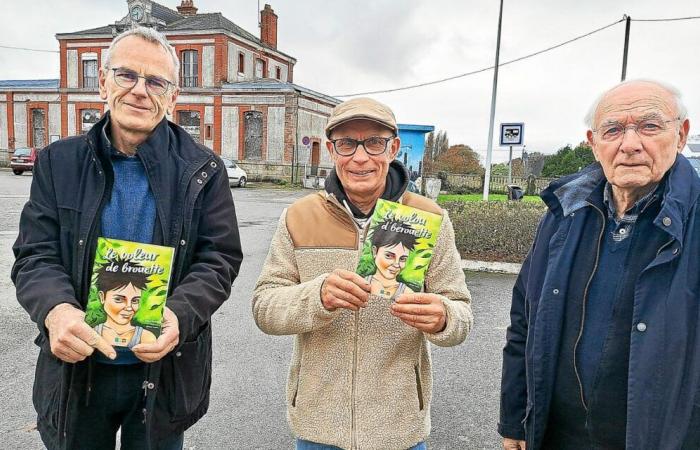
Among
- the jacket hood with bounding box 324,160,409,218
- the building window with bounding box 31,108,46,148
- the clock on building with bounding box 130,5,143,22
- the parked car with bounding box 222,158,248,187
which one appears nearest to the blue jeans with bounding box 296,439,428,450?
the jacket hood with bounding box 324,160,409,218

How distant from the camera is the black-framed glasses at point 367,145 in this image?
2.17 meters

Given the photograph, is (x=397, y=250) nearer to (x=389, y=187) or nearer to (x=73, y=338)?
(x=389, y=187)

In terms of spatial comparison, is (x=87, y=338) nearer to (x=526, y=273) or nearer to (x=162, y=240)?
(x=162, y=240)

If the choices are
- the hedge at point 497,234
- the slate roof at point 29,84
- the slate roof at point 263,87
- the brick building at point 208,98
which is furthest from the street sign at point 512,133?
the slate roof at point 29,84

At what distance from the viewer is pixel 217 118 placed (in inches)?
1455

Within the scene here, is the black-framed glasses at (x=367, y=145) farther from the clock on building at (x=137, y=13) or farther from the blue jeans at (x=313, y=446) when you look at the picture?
the clock on building at (x=137, y=13)

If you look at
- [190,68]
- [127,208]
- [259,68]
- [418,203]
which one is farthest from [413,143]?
[259,68]

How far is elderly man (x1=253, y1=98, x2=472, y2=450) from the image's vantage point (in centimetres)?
212

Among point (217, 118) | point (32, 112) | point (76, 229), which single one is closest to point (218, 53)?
point (217, 118)

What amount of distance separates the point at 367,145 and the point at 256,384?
3062 millimetres

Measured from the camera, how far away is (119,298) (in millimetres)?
1878

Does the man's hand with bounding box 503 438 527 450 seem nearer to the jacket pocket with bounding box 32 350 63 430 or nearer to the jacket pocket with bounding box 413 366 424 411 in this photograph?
the jacket pocket with bounding box 413 366 424 411

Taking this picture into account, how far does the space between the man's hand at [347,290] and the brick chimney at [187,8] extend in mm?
44912

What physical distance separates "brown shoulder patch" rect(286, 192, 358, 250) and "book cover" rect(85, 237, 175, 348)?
1.77 ft
